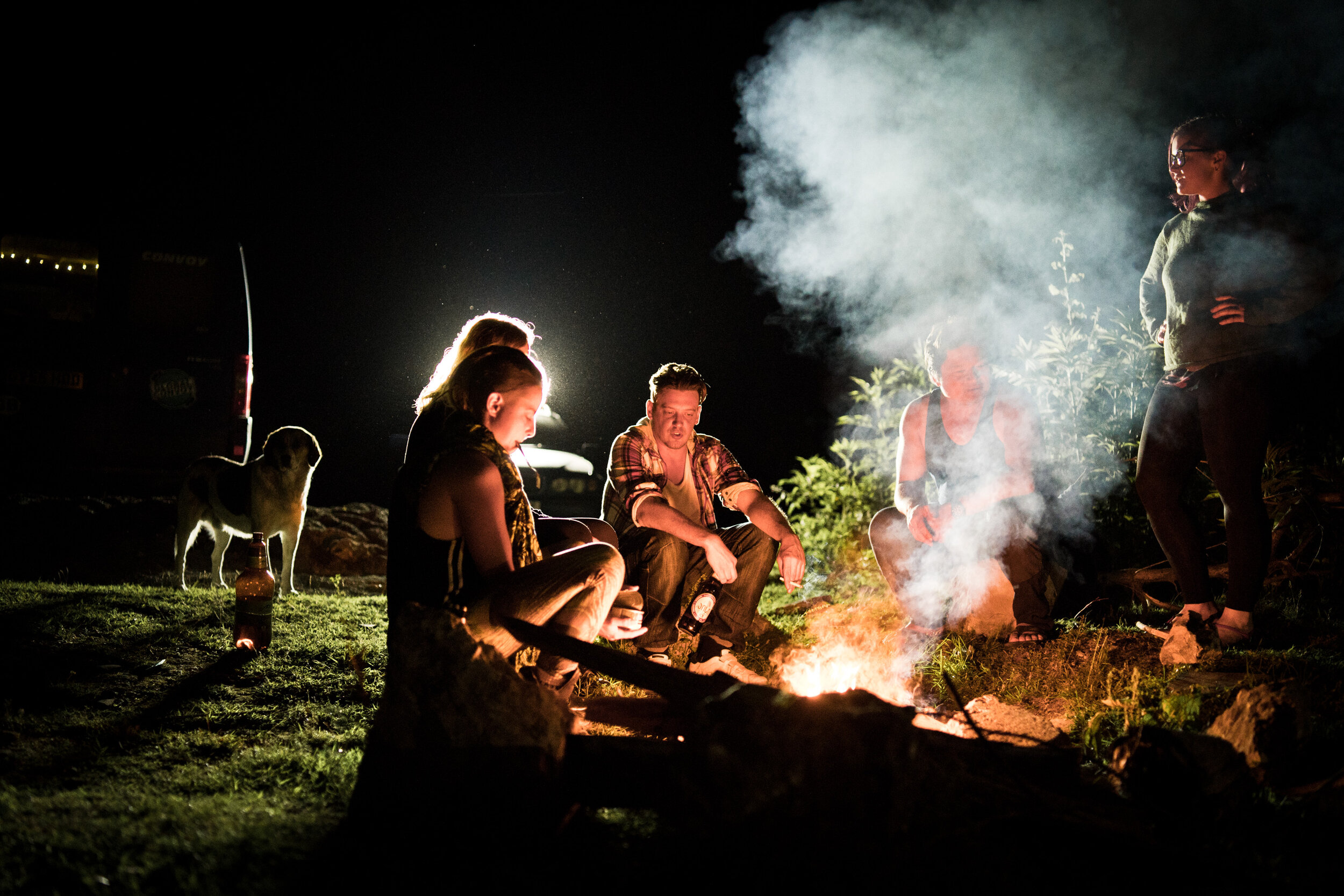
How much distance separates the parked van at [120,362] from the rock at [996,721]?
22.1 ft

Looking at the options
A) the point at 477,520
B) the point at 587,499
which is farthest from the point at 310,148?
the point at 477,520

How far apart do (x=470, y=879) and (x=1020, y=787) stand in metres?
1.38

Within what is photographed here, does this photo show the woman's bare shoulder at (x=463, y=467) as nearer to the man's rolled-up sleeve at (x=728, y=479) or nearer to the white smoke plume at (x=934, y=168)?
the man's rolled-up sleeve at (x=728, y=479)

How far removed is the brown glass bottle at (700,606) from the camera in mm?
4105

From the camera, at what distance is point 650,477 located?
4109 millimetres

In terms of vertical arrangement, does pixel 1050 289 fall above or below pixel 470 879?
above

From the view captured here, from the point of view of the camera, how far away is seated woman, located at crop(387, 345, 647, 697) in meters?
2.49

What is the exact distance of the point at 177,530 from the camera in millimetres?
5758

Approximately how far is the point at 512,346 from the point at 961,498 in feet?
8.07

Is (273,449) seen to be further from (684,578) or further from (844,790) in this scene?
(844,790)

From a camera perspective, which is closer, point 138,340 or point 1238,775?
point 1238,775

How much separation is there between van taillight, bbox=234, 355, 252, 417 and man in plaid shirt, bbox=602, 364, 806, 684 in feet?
16.1

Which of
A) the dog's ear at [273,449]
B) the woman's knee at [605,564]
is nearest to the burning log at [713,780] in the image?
the woman's knee at [605,564]

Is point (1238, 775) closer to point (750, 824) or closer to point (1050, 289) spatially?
point (750, 824)
